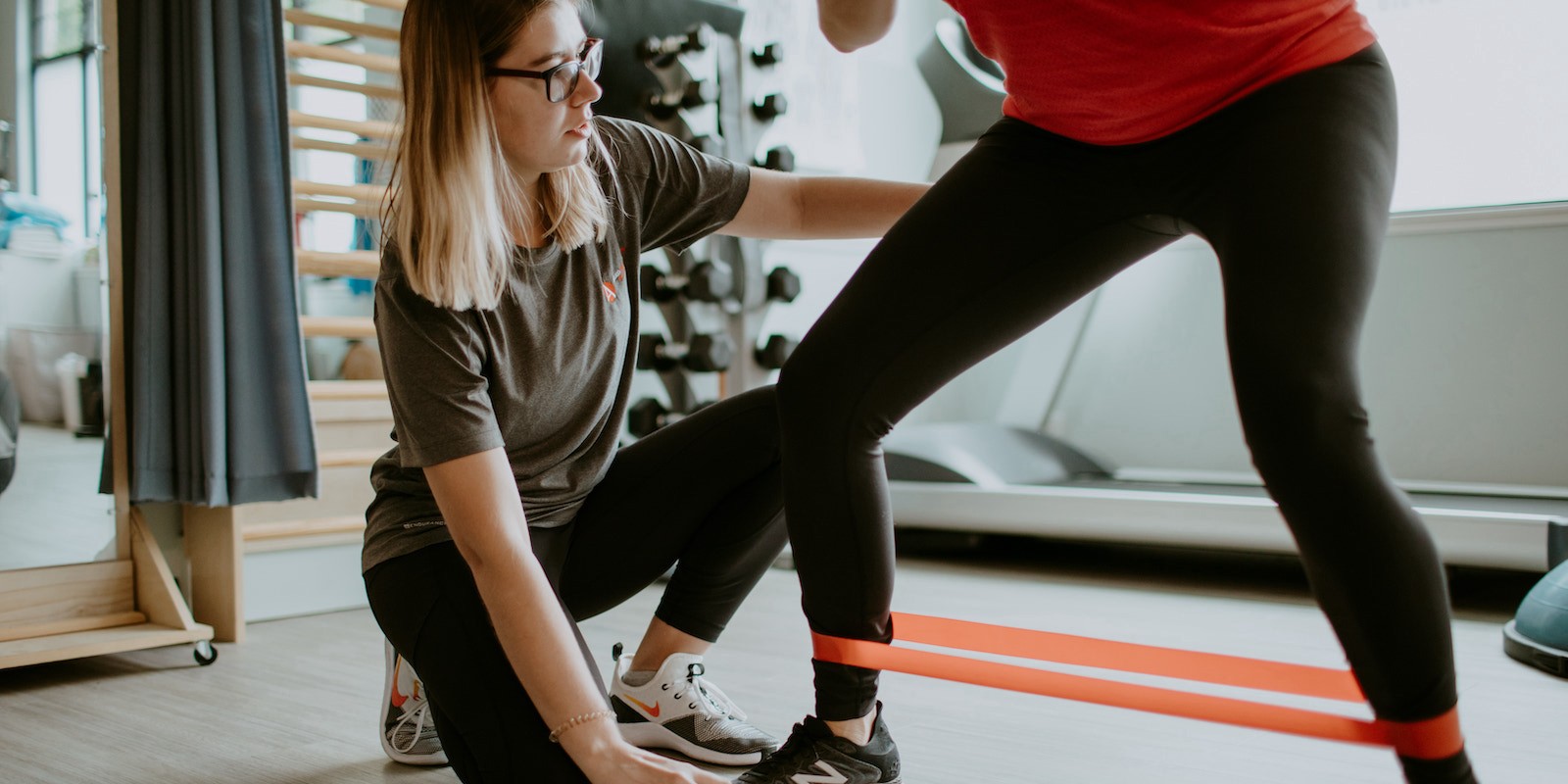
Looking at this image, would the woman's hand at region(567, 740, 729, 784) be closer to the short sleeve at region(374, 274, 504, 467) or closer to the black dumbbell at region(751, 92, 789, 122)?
the short sleeve at region(374, 274, 504, 467)

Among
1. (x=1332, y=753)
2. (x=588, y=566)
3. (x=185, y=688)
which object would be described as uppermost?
A: (x=588, y=566)

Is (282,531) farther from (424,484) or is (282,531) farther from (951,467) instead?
(951,467)

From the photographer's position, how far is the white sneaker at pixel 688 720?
1478 millimetres

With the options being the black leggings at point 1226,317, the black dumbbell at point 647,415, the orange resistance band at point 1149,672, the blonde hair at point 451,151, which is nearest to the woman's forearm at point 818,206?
the black leggings at point 1226,317

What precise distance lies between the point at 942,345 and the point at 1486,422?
2611 mm

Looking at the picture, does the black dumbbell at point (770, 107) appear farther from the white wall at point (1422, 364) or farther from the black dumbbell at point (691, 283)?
the white wall at point (1422, 364)

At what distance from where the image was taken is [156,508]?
2.37 metres

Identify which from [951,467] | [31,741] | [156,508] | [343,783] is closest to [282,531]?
[156,508]

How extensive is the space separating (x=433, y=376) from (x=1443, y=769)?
0.90 m

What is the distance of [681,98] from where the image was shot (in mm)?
2938

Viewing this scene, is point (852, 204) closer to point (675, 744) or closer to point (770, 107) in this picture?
point (675, 744)

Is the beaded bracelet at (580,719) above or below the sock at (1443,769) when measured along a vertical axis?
below

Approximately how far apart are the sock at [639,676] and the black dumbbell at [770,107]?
185 cm

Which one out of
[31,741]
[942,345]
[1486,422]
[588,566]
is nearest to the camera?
[942,345]
